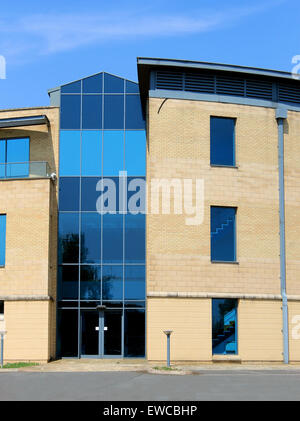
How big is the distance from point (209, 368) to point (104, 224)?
7.81 metres

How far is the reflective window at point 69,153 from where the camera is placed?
26.8 m

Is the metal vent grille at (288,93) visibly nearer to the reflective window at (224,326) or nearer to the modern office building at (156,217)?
the modern office building at (156,217)

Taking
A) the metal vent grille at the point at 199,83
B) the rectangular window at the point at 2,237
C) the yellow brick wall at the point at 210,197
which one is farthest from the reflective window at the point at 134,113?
the rectangular window at the point at 2,237

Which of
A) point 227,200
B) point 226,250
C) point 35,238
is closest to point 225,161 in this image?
point 227,200

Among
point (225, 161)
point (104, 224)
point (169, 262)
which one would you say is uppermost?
point (225, 161)

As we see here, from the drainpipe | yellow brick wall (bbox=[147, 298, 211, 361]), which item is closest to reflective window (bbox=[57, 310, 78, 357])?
yellow brick wall (bbox=[147, 298, 211, 361])

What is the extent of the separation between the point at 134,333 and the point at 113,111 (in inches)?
382

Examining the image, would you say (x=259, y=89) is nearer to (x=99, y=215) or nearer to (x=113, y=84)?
(x=113, y=84)

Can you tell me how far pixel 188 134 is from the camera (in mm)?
25594

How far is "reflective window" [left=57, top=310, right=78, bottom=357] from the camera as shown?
84.5ft

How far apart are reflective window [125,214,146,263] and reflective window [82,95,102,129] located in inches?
172

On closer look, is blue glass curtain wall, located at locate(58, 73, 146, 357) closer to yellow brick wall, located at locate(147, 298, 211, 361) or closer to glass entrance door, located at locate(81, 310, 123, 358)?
→ glass entrance door, located at locate(81, 310, 123, 358)
